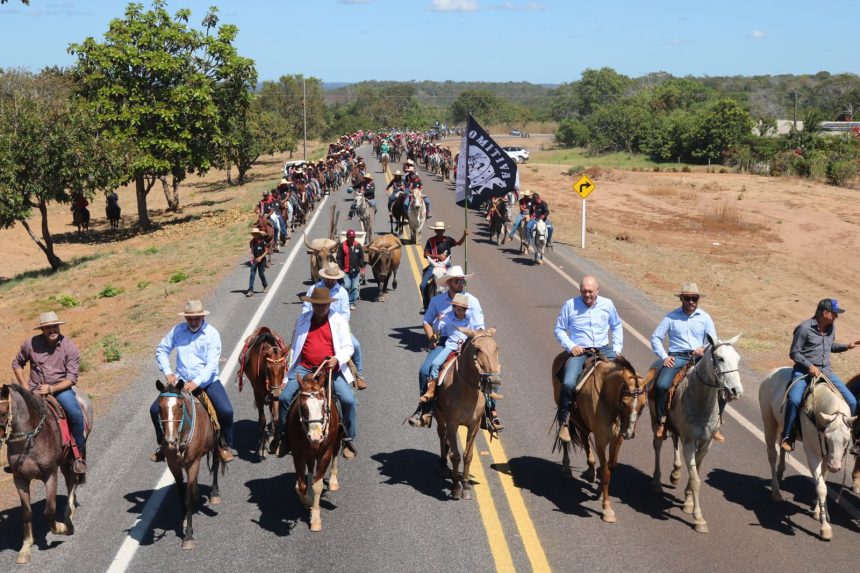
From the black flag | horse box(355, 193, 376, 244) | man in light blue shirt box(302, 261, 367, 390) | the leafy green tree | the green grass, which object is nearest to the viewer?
man in light blue shirt box(302, 261, 367, 390)

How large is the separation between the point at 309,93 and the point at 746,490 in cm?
10835

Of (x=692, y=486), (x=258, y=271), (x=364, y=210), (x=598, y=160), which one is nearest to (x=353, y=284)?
(x=258, y=271)

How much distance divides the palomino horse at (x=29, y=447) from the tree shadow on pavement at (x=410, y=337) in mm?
8354

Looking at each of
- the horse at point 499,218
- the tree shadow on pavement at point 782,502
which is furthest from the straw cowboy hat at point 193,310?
the horse at point 499,218

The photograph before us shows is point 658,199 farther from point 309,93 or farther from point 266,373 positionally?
point 309,93

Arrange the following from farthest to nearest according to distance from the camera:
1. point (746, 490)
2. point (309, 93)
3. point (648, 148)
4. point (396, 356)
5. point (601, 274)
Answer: point (309, 93), point (648, 148), point (601, 274), point (396, 356), point (746, 490)

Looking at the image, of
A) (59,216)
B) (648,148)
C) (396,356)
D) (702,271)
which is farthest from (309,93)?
(396,356)

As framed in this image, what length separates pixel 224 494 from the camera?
32.6 ft

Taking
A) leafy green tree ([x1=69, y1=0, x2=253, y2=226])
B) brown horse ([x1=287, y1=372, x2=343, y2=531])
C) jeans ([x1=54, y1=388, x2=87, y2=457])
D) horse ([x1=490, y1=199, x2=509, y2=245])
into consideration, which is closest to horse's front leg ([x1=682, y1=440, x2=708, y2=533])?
brown horse ([x1=287, y1=372, x2=343, y2=531])

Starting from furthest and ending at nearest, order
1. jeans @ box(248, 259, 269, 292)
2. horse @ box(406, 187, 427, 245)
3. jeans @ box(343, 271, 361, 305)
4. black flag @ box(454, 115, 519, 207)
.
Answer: horse @ box(406, 187, 427, 245) → jeans @ box(248, 259, 269, 292) → jeans @ box(343, 271, 361, 305) → black flag @ box(454, 115, 519, 207)

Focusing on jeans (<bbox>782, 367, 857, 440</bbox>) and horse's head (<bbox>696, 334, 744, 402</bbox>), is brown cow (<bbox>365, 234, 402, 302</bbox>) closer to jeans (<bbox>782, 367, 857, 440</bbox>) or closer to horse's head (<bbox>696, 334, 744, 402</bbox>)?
jeans (<bbox>782, 367, 857, 440</bbox>)

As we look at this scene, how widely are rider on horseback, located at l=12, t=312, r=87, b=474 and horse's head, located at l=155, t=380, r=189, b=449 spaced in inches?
62.8

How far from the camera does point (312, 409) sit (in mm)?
8398

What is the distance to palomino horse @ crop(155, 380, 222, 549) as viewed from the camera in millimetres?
8352
